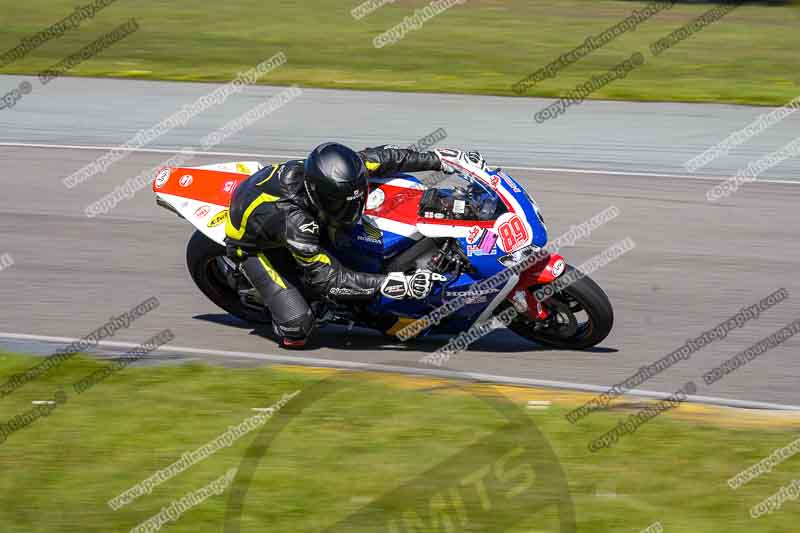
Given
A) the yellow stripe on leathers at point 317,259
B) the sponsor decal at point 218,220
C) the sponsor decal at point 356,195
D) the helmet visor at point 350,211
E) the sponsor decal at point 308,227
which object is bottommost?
the yellow stripe on leathers at point 317,259

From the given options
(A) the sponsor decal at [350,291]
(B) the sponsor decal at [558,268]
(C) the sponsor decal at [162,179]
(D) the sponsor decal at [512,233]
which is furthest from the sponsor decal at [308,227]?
(B) the sponsor decal at [558,268]

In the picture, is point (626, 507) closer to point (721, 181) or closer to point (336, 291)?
point (336, 291)

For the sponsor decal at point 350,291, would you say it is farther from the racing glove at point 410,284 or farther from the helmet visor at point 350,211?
the helmet visor at point 350,211

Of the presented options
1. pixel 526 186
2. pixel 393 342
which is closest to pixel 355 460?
pixel 393 342

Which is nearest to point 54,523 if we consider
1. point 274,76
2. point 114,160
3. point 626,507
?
point 626,507

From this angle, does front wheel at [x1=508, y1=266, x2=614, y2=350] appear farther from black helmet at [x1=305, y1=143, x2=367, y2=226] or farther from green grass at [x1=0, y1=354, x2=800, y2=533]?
black helmet at [x1=305, y1=143, x2=367, y2=226]

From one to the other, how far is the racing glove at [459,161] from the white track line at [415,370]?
1.37 meters

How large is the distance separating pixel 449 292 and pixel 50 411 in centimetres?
264

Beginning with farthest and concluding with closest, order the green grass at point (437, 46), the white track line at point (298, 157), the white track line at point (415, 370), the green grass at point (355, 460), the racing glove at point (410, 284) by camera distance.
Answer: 1. the green grass at point (437, 46)
2. the white track line at point (298, 157)
3. the racing glove at point (410, 284)
4. the white track line at point (415, 370)
5. the green grass at point (355, 460)

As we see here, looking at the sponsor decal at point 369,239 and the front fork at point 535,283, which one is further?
the sponsor decal at point 369,239

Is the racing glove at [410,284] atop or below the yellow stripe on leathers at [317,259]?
below

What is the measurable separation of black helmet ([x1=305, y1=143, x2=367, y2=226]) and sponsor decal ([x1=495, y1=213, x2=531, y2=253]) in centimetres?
91

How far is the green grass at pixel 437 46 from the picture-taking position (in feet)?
57.9

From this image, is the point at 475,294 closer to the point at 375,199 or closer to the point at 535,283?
the point at 535,283
